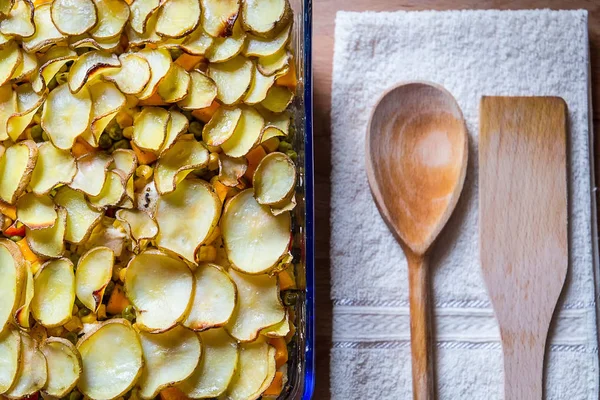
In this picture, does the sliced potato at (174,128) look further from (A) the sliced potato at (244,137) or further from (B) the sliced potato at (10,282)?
(B) the sliced potato at (10,282)

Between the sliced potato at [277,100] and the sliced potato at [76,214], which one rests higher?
the sliced potato at [277,100]

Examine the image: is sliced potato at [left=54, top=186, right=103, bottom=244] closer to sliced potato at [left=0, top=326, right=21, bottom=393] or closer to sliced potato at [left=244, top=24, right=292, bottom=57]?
sliced potato at [left=0, top=326, right=21, bottom=393]

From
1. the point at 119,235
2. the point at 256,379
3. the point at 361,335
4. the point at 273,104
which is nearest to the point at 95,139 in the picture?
the point at 119,235

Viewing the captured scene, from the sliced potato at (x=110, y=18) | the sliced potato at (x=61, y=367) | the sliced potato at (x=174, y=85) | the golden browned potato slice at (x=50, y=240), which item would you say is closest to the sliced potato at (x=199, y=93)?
the sliced potato at (x=174, y=85)

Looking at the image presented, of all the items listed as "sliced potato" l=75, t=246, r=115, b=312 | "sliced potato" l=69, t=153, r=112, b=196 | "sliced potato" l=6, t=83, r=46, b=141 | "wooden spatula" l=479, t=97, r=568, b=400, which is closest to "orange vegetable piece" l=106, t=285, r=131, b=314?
"sliced potato" l=75, t=246, r=115, b=312

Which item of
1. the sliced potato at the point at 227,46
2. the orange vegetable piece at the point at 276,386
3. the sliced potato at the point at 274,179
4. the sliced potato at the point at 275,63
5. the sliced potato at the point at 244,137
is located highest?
the sliced potato at the point at 227,46

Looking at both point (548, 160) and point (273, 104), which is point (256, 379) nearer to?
point (273, 104)

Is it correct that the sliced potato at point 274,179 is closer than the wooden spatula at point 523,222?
Yes
